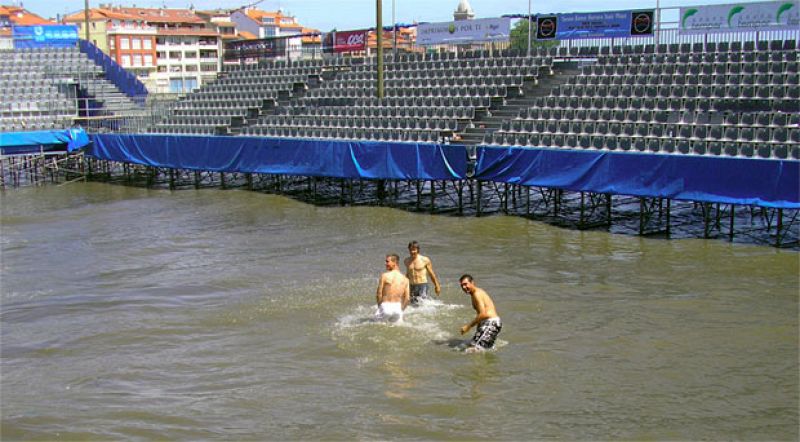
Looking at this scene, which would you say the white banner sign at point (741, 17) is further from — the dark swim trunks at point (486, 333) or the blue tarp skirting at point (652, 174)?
the dark swim trunks at point (486, 333)

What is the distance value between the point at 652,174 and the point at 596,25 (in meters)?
9.58

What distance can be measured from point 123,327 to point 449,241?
883cm

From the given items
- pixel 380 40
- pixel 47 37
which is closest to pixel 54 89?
pixel 47 37

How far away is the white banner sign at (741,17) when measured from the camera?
958 inches

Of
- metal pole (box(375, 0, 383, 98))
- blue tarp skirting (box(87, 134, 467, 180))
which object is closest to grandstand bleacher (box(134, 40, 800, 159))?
metal pole (box(375, 0, 383, 98))

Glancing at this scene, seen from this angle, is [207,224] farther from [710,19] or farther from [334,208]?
[710,19]

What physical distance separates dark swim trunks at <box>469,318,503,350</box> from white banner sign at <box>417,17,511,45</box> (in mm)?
21159

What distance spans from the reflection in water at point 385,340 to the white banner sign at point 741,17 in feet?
30.5

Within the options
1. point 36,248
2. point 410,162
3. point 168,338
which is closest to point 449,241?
point 410,162

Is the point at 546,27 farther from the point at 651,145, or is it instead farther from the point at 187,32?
the point at 187,32

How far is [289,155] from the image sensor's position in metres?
27.4

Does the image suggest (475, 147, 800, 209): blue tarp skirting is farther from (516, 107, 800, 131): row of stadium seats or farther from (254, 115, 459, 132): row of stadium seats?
(254, 115, 459, 132): row of stadium seats

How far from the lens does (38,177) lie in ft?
111

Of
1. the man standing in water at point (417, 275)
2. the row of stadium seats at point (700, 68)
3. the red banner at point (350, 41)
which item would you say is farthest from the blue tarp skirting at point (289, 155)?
the man standing in water at point (417, 275)
